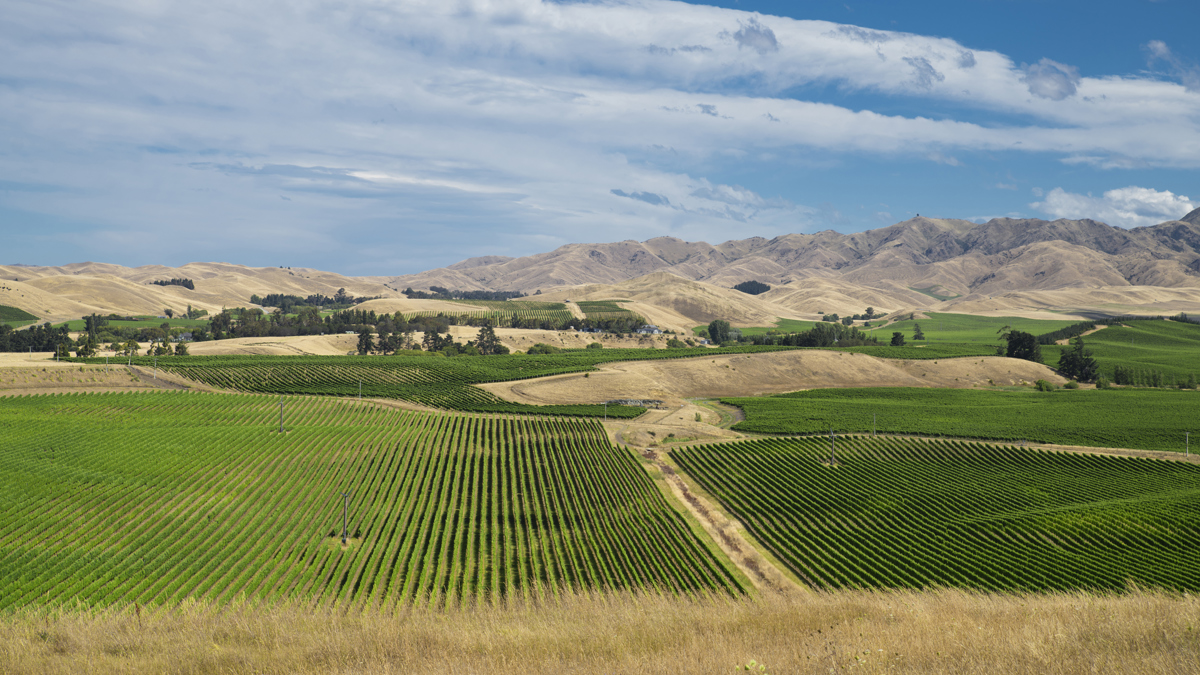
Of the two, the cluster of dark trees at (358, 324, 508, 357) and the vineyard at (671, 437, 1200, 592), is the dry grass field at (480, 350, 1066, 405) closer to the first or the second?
the cluster of dark trees at (358, 324, 508, 357)

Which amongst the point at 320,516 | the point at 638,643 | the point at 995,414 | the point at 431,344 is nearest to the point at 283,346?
the point at 431,344

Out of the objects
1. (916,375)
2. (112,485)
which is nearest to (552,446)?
(112,485)

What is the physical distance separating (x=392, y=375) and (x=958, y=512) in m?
96.1

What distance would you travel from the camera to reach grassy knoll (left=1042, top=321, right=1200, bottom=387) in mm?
149250

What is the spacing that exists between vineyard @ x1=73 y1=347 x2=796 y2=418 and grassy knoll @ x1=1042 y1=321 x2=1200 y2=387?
123915 millimetres

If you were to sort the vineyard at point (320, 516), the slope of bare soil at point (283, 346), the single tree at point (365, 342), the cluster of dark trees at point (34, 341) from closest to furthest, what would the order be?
the vineyard at point (320, 516) → the cluster of dark trees at point (34, 341) → the slope of bare soil at point (283, 346) → the single tree at point (365, 342)

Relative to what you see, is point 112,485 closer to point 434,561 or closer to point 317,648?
point 434,561

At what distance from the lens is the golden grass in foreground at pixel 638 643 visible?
14734 mm

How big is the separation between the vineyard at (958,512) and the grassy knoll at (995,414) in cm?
960

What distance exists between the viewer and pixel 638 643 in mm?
16688

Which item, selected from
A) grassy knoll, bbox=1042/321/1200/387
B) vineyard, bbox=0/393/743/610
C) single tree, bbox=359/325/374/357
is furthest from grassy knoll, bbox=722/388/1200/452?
single tree, bbox=359/325/374/357

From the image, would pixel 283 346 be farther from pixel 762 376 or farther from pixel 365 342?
pixel 762 376

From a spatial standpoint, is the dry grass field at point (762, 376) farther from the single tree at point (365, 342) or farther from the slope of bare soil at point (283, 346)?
the slope of bare soil at point (283, 346)

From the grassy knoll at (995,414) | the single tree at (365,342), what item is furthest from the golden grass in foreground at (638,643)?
the single tree at (365,342)
